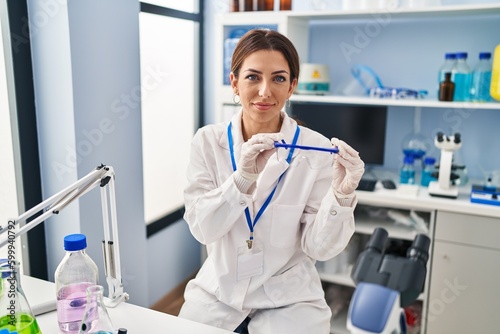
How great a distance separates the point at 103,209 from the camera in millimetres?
1170

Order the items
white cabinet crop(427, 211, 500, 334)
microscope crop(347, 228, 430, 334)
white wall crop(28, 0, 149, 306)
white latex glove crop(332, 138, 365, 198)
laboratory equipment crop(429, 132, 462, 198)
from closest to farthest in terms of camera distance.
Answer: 1. microscope crop(347, 228, 430, 334)
2. white latex glove crop(332, 138, 365, 198)
3. white wall crop(28, 0, 149, 306)
4. white cabinet crop(427, 211, 500, 334)
5. laboratory equipment crop(429, 132, 462, 198)

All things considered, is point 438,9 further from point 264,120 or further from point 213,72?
point 213,72

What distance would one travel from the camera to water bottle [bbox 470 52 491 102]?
229cm

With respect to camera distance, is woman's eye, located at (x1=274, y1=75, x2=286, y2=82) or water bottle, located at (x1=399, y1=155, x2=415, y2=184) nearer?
woman's eye, located at (x1=274, y1=75, x2=286, y2=82)

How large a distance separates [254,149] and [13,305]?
27.4 inches

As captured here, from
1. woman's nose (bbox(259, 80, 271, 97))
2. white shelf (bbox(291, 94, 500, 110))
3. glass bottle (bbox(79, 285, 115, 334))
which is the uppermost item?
woman's nose (bbox(259, 80, 271, 97))

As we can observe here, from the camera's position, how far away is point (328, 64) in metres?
2.78

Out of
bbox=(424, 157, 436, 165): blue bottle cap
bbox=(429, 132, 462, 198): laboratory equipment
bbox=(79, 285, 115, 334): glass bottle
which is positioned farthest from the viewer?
bbox=(424, 157, 436, 165): blue bottle cap

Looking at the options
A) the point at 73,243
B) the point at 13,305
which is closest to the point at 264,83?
the point at 73,243

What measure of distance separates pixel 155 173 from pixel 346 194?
1632 millimetres

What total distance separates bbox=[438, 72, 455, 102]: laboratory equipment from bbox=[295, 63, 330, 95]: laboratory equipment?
620mm

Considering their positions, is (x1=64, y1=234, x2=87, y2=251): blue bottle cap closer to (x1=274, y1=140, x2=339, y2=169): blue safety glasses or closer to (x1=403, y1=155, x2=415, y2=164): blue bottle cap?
(x1=274, y1=140, x2=339, y2=169): blue safety glasses

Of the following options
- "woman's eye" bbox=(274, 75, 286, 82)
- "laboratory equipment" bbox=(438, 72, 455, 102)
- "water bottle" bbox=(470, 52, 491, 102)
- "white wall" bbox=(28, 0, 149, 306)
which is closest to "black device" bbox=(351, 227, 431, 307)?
"woman's eye" bbox=(274, 75, 286, 82)

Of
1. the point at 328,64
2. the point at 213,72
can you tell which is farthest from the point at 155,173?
the point at 328,64
